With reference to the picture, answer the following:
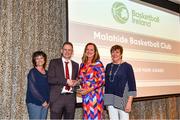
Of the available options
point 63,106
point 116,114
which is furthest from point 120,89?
point 63,106

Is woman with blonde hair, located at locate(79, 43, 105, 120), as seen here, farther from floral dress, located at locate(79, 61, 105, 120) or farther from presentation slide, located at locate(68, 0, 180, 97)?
presentation slide, located at locate(68, 0, 180, 97)

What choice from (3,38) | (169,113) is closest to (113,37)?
(3,38)

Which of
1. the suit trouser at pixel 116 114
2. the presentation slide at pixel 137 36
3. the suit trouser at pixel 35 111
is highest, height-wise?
the presentation slide at pixel 137 36

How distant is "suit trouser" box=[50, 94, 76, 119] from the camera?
109 inches

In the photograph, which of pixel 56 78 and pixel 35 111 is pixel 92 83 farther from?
pixel 35 111

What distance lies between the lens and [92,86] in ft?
9.30

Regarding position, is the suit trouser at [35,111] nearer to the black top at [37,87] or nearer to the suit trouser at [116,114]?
the black top at [37,87]

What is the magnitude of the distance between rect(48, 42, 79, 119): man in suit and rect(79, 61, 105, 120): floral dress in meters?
0.14

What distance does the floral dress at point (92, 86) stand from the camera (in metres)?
A: 2.84

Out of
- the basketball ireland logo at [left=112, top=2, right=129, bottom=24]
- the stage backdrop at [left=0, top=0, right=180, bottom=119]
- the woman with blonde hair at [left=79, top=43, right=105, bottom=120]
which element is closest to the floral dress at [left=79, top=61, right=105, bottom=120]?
the woman with blonde hair at [left=79, top=43, right=105, bottom=120]

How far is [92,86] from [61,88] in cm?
33

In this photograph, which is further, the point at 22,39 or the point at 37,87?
the point at 22,39

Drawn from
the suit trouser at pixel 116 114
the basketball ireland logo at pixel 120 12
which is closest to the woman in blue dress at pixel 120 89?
the suit trouser at pixel 116 114

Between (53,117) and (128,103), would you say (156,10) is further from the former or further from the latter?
(53,117)
